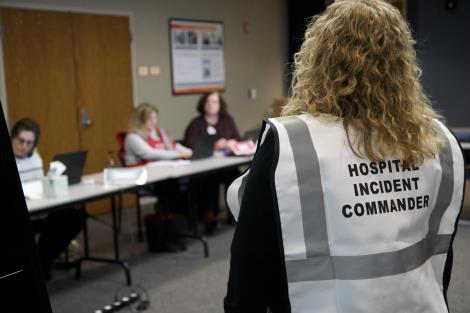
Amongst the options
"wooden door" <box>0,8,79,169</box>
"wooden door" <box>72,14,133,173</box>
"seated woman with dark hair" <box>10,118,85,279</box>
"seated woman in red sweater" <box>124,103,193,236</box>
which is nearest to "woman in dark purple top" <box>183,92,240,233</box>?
"seated woman in red sweater" <box>124,103,193,236</box>

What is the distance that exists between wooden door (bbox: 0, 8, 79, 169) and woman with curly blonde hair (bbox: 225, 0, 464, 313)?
4.23 metres

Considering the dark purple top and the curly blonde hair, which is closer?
the curly blonde hair

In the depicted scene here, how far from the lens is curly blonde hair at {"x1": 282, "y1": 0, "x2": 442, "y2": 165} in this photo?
1046 millimetres

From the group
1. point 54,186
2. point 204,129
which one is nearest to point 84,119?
point 204,129

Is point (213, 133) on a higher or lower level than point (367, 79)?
lower

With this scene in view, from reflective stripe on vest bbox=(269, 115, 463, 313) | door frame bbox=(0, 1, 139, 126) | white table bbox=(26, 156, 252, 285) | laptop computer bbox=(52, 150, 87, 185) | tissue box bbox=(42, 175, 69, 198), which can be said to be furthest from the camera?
door frame bbox=(0, 1, 139, 126)

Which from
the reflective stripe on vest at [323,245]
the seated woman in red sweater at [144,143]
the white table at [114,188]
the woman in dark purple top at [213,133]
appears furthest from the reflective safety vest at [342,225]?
the woman in dark purple top at [213,133]

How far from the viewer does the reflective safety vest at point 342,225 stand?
1.01 metres

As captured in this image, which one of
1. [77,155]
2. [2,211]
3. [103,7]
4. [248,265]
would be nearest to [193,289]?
[77,155]

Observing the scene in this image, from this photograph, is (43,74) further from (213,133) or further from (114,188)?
(114,188)

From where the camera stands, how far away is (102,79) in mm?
5594

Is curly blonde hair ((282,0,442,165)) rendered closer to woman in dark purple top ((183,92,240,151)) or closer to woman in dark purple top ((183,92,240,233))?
woman in dark purple top ((183,92,240,233))

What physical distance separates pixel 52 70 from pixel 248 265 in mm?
4524

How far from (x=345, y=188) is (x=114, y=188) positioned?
266 centimetres
